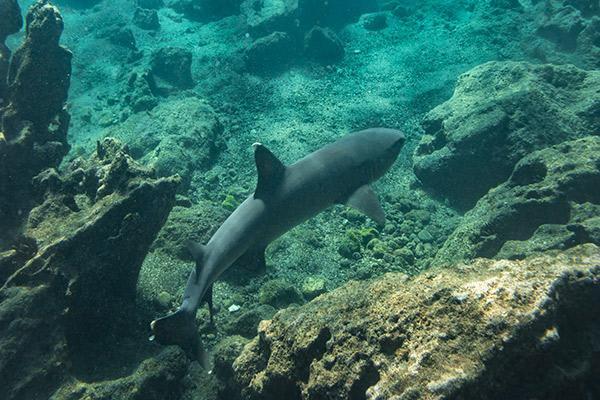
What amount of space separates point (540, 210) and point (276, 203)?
3641mm

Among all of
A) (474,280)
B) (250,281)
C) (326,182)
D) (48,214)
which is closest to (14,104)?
(48,214)

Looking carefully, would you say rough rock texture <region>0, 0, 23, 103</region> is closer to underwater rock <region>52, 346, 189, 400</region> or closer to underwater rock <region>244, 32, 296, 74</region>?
underwater rock <region>52, 346, 189, 400</region>

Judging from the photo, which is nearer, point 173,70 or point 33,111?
point 33,111

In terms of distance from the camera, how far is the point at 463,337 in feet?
7.25

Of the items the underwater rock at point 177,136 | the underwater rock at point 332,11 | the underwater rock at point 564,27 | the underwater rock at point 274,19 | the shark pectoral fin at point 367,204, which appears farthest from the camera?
the underwater rock at point 332,11

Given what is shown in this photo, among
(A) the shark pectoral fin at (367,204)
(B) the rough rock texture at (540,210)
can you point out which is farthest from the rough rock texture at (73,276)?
(B) the rough rock texture at (540,210)

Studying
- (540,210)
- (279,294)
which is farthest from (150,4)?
(540,210)

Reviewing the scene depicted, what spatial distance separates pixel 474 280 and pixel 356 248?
4.14 m

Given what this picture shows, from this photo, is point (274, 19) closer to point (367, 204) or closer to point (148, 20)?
point (148, 20)

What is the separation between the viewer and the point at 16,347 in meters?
3.84

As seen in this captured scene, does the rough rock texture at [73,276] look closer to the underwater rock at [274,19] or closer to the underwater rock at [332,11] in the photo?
the underwater rock at [274,19]

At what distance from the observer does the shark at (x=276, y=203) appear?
4.25 metres

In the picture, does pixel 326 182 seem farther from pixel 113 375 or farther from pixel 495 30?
pixel 495 30

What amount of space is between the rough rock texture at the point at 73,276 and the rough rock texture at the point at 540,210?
4.33m
